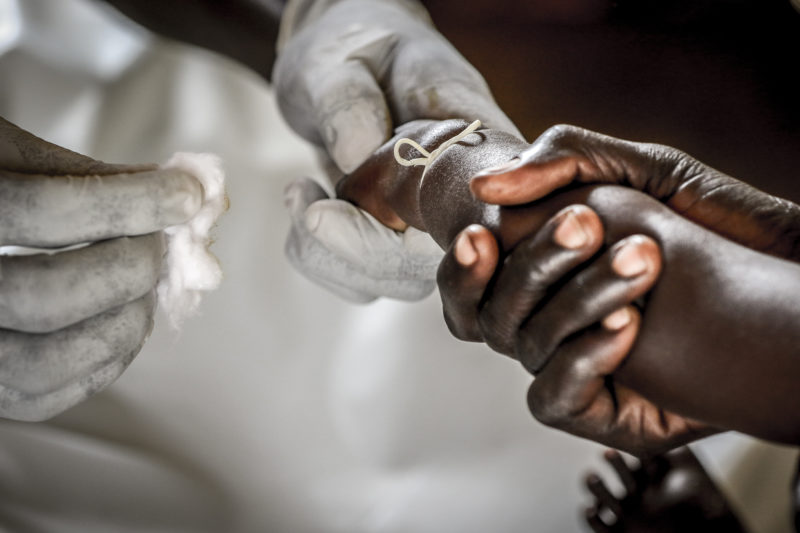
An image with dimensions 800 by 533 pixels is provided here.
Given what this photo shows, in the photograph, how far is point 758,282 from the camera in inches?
16.2

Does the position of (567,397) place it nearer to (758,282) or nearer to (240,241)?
(758,282)

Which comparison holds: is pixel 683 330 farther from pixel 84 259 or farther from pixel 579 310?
pixel 84 259

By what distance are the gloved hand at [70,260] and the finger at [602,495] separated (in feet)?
3.11

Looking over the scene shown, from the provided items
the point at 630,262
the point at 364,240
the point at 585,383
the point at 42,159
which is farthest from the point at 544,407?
the point at 42,159

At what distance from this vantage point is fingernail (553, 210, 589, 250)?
45 centimetres

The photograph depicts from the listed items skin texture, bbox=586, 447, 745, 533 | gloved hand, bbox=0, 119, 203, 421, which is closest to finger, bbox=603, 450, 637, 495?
skin texture, bbox=586, 447, 745, 533

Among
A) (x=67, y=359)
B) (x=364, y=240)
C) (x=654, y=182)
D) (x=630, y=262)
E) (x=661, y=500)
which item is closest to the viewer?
(x=630, y=262)

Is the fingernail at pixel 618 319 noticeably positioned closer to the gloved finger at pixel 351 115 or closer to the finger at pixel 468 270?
the finger at pixel 468 270

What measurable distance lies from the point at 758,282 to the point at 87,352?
66 cm

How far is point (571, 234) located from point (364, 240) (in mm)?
466

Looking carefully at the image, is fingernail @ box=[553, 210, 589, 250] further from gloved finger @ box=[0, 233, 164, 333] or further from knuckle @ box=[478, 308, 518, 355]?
gloved finger @ box=[0, 233, 164, 333]

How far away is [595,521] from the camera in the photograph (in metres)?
1.18

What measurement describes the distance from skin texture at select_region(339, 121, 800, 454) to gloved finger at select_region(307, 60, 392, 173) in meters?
0.38

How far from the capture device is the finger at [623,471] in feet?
3.85
